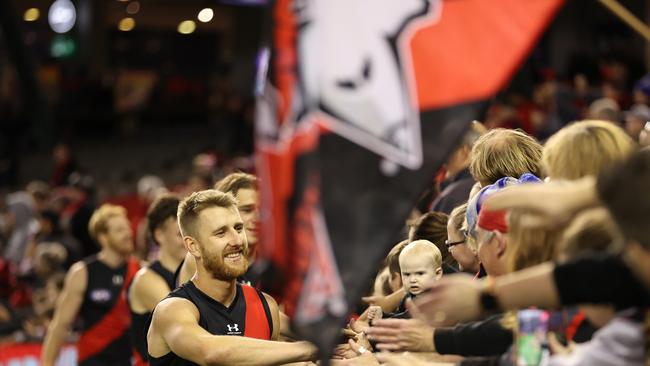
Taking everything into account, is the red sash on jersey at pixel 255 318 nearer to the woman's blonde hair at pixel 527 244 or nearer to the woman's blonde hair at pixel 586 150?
the woman's blonde hair at pixel 527 244

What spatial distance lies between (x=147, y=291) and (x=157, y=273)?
0.58ft

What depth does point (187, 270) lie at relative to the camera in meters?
7.04

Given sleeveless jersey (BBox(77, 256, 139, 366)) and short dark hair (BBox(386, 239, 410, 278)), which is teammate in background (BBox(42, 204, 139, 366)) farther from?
short dark hair (BBox(386, 239, 410, 278))

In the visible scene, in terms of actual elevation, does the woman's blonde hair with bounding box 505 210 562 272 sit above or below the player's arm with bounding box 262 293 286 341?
above

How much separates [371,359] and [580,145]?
5.77ft

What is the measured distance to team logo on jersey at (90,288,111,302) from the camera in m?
9.73

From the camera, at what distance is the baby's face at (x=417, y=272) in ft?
18.4

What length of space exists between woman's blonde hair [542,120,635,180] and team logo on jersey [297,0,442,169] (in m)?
0.40

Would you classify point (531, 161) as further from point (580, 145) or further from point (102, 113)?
point (102, 113)

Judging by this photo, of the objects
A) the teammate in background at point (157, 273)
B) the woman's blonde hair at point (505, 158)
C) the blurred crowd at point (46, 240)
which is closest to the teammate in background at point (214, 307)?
the woman's blonde hair at point (505, 158)

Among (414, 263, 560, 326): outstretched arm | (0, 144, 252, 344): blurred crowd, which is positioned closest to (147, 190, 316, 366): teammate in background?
(414, 263, 560, 326): outstretched arm

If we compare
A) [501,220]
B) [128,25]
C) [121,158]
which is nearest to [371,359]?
[501,220]

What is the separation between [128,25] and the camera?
35781mm

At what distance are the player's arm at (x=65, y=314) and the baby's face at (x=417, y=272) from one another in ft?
14.8
